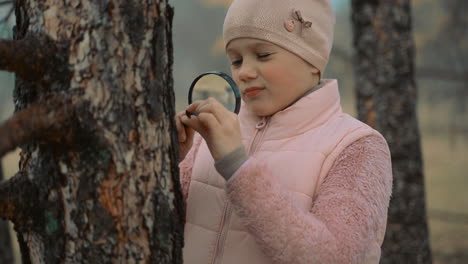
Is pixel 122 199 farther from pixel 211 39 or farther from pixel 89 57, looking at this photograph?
pixel 211 39

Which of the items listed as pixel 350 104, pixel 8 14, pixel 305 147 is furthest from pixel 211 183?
pixel 350 104

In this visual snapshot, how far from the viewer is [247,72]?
4.97 feet

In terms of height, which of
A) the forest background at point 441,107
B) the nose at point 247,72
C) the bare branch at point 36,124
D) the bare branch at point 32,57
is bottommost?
the forest background at point 441,107

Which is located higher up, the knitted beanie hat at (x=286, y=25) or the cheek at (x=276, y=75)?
the knitted beanie hat at (x=286, y=25)

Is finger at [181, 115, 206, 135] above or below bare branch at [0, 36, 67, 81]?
below

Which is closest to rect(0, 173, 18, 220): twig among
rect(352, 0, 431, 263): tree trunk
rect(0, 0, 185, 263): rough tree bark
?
rect(0, 0, 185, 263): rough tree bark

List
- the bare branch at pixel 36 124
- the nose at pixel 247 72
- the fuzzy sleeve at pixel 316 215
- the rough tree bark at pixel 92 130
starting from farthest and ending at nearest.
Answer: the nose at pixel 247 72 < the fuzzy sleeve at pixel 316 215 < the rough tree bark at pixel 92 130 < the bare branch at pixel 36 124

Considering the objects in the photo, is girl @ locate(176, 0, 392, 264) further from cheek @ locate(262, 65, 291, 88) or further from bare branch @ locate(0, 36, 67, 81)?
bare branch @ locate(0, 36, 67, 81)

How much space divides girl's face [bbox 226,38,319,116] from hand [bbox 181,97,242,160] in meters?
0.21

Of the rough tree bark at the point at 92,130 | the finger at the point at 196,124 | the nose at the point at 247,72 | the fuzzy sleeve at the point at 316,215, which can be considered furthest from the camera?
the nose at the point at 247,72

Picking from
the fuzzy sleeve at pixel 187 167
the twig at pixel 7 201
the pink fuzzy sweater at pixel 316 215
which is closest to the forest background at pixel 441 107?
the fuzzy sleeve at pixel 187 167

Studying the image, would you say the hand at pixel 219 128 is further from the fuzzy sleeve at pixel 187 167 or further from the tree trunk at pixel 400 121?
the tree trunk at pixel 400 121

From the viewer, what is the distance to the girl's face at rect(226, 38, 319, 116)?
153 cm

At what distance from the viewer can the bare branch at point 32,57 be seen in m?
1.07
